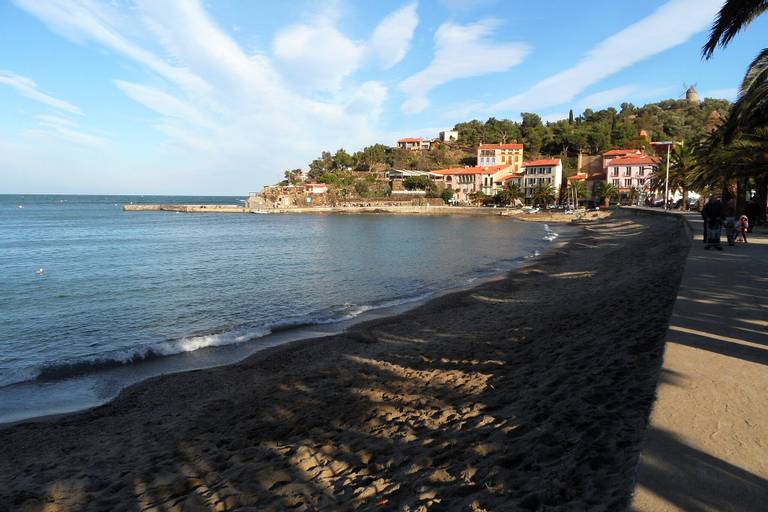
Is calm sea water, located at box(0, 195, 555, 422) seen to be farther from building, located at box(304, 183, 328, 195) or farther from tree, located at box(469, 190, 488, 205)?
building, located at box(304, 183, 328, 195)

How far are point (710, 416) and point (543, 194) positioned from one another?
96911 mm

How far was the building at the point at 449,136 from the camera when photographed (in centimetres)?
16450

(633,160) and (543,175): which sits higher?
(633,160)

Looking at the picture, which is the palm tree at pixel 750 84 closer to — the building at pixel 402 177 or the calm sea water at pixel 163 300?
the calm sea water at pixel 163 300

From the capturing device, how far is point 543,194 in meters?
95.4

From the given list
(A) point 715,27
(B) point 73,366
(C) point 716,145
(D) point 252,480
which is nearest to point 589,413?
(D) point 252,480

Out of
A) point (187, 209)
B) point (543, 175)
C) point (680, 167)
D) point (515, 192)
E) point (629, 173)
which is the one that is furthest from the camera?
point (187, 209)

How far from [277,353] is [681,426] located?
28.1 feet

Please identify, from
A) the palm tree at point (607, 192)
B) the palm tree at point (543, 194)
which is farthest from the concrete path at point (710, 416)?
the palm tree at point (543, 194)

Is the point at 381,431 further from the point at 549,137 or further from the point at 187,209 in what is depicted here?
the point at 549,137

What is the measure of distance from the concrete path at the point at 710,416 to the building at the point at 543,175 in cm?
9467

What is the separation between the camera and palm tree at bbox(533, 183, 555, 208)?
311ft

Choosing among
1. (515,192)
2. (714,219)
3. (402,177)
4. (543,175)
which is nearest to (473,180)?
(515,192)

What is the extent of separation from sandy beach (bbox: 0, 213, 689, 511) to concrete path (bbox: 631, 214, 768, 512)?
0.27 meters
